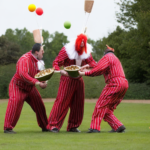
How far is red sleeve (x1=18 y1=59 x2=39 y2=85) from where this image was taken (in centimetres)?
663

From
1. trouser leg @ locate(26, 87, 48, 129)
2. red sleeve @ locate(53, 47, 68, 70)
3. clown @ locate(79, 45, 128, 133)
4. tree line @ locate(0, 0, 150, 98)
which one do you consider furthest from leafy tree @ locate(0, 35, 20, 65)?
clown @ locate(79, 45, 128, 133)

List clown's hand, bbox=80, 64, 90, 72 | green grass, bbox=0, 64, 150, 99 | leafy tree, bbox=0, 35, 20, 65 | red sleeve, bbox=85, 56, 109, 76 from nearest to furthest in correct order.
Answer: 1. red sleeve, bbox=85, 56, 109, 76
2. clown's hand, bbox=80, 64, 90, 72
3. green grass, bbox=0, 64, 150, 99
4. leafy tree, bbox=0, 35, 20, 65

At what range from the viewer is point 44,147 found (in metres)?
4.98

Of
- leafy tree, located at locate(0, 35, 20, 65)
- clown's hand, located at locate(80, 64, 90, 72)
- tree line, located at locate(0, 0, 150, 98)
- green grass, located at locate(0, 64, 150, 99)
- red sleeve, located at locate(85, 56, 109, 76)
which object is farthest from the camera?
leafy tree, located at locate(0, 35, 20, 65)

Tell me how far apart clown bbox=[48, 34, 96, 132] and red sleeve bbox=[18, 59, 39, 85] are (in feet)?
1.77

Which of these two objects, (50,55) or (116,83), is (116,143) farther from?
(50,55)

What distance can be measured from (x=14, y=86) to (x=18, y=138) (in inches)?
48.3

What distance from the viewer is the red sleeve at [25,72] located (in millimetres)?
6633

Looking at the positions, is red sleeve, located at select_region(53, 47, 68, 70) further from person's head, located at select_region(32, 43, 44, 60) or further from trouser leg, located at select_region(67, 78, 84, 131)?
trouser leg, located at select_region(67, 78, 84, 131)

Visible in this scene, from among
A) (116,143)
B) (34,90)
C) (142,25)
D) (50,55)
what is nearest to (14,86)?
(34,90)

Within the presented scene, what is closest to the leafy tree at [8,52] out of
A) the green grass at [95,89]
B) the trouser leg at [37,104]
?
the green grass at [95,89]

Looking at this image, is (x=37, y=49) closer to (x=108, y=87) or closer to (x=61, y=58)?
(x=61, y=58)

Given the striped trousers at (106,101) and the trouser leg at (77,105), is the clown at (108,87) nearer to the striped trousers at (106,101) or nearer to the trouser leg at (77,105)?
the striped trousers at (106,101)

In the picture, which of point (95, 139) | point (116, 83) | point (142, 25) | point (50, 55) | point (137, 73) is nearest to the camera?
point (95, 139)
